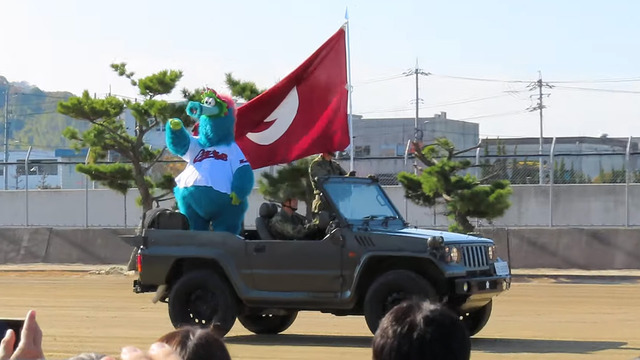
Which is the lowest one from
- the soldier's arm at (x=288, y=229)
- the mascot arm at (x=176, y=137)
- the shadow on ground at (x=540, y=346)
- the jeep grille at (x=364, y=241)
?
the shadow on ground at (x=540, y=346)

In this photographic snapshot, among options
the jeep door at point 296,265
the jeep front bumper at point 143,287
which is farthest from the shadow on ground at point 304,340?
the jeep front bumper at point 143,287

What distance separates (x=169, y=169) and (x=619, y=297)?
17509 millimetres

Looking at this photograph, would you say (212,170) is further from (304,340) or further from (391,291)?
(391,291)

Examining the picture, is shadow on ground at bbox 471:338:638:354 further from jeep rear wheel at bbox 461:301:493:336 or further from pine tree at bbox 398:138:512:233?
pine tree at bbox 398:138:512:233

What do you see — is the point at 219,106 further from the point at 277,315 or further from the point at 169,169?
the point at 169,169

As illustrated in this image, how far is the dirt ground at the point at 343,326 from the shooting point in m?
11.5

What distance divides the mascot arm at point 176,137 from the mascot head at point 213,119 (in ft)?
0.76

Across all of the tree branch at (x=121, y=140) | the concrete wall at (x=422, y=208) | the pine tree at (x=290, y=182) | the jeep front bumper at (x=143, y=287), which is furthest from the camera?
the concrete wall at (x=422, y=208)

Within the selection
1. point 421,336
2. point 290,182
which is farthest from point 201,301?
point 290,182

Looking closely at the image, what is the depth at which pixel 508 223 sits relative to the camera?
27.8 metres

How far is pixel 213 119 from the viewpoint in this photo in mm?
14359

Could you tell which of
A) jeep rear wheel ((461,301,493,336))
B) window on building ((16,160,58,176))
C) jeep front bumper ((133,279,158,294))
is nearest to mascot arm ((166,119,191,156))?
jeep front bumper ((133,279,158,294))

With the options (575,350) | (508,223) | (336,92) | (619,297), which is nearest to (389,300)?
(575,350)

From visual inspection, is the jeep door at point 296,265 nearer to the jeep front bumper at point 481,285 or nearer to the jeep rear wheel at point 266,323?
the jeep rear wheel at point 266,323
